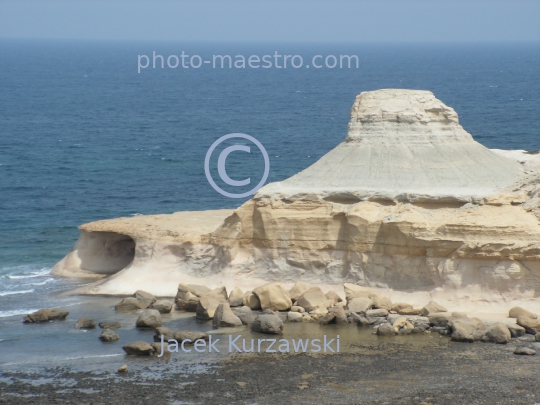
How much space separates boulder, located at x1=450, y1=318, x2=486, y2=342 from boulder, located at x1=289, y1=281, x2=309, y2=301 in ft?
20.2

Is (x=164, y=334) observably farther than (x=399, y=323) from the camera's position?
No

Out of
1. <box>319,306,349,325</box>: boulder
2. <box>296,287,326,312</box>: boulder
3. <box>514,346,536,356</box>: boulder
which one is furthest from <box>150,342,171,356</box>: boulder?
<box>514,346,536,356</box>: boulder

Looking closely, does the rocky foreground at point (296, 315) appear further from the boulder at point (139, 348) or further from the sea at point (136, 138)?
the sea at point (136, 138)

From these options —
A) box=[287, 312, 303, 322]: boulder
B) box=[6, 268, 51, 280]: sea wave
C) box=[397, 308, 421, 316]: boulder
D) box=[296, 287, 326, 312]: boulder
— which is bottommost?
box=[287, 312, 303, 322]: boulder

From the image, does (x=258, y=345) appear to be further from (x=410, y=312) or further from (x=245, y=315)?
(x=410, y=312)

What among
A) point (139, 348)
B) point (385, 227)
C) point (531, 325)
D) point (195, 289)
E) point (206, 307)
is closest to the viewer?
point (139, 348)

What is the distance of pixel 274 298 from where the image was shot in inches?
1414

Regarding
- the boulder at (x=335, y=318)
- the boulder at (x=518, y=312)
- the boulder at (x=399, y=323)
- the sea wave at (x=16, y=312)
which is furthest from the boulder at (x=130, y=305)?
the boulder at (x=518, y=312)

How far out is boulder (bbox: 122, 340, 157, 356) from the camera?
31.4 meters

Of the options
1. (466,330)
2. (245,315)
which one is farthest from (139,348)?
(466,330)

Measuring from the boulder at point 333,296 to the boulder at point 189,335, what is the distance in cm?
536

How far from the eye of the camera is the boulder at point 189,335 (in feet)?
107

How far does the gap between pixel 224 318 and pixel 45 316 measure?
663 centimetres

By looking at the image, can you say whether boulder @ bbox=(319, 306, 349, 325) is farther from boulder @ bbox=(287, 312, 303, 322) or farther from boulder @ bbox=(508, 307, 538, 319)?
boulder @ bbox=(508, 307, 538, 319)
